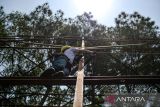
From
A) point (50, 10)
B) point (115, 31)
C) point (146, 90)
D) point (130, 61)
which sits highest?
point (50, 10)

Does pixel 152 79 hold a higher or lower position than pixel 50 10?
lower

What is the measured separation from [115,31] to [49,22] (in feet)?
15.4

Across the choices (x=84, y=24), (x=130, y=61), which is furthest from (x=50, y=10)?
(x=130, y=61)

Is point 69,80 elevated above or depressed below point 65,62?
below

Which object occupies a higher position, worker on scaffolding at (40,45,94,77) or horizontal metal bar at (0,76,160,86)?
worker on scaffolding at (40,45,94,77)

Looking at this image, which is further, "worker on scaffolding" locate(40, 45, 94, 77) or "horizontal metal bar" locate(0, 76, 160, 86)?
"worker on scaffolding" locate(40, 45, 94, 77)

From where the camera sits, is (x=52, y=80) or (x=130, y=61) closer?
(x=52, y=80)

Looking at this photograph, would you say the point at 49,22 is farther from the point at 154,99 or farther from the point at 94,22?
the point at 154,99

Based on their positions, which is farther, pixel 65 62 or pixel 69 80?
pixel 65 62

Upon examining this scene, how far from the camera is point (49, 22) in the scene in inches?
687

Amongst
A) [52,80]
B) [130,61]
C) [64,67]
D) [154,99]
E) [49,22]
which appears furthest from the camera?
[49,22]

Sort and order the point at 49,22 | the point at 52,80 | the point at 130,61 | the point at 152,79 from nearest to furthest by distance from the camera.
Answer: 1. the point at 52,80
2. the point at 152,79
3. the point at 130,61
4. the point at 49,22

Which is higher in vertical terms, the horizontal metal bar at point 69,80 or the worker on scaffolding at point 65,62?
the worker on scaffolding at point 65,62

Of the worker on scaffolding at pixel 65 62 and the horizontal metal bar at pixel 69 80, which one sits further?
the worker on scaffolding at pixel 65 62
